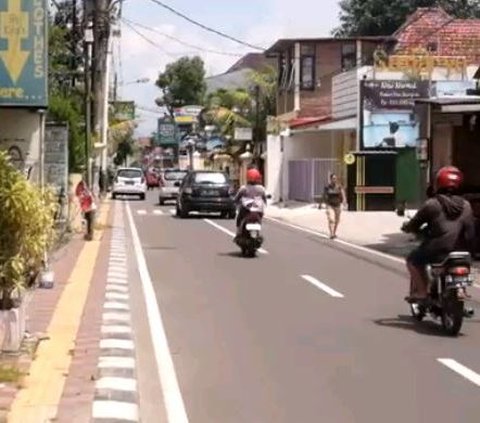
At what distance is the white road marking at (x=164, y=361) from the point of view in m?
7.77

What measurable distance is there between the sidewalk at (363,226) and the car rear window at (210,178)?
2.58 m

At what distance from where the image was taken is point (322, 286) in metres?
16.3

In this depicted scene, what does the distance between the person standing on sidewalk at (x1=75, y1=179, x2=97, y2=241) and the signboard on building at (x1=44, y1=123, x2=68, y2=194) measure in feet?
1.50

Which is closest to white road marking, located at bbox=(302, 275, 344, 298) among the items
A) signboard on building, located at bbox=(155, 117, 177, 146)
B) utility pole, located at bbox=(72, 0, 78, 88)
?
utility pole, located at bbox=(72, 0, 78, 88)

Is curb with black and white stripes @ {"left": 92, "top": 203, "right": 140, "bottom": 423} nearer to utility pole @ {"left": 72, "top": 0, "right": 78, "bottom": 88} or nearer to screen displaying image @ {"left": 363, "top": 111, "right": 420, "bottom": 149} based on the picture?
utility pole @ {"left": 72, "top": 0, "right": 78, "bottom": 88}

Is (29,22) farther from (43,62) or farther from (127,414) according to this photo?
(127,414)

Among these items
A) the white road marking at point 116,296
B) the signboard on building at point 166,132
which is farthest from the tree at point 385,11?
the white road marking at point 116,296

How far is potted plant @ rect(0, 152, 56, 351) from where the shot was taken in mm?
9305

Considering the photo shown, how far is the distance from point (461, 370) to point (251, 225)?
1176 cm

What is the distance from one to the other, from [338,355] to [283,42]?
156ft

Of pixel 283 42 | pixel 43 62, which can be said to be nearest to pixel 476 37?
pixel 283 42

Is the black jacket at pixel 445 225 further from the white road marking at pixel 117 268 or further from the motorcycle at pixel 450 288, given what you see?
the white road marking at pixel 117 268

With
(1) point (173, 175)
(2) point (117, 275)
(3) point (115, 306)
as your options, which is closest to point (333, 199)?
(2) point (117, 275)

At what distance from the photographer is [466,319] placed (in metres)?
12.7
